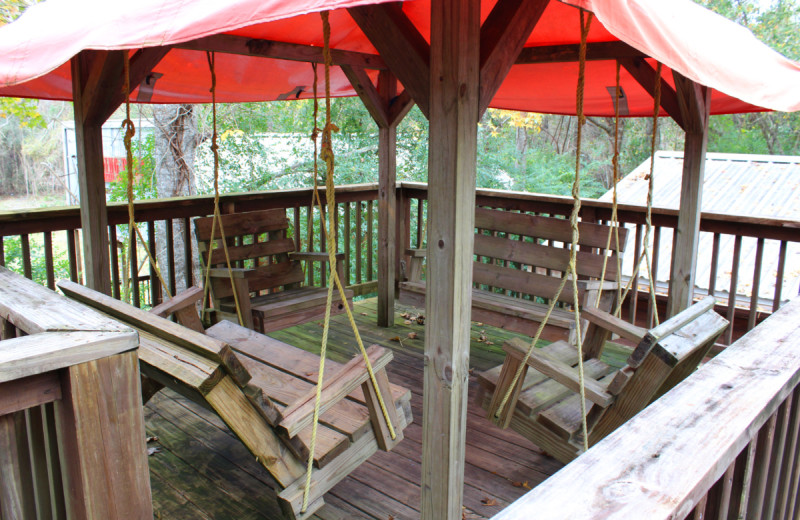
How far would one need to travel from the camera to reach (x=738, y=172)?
335 inches

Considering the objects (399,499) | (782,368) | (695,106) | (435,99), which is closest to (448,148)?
(435,99)

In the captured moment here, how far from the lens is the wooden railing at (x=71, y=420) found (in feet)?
3.87

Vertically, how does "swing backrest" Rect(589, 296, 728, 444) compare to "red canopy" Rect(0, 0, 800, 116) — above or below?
below

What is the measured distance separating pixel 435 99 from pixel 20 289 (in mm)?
1376

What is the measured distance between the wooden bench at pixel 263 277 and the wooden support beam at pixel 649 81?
220 cm

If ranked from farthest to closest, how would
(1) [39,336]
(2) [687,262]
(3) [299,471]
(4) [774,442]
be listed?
(2) [687,262] → (3) [299,471] → (4) [774,442] → (1) [39,336]

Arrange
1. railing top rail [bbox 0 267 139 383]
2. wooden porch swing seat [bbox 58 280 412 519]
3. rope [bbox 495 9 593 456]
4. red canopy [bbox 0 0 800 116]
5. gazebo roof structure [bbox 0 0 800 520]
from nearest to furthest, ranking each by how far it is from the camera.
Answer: railing top rail [bbox 0 267 139 383] → red canopy [bbox 0 0 800 116] → gazebo roof structure [bbox 0 0 800 520] → wooden porch swing seat [bbox 58 280 412 519] → rope [bbox 495 9 593 456]

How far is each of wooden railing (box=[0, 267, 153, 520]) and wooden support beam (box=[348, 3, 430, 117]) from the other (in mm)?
1229

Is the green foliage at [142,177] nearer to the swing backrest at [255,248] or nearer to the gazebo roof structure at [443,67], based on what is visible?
the swing backrest at [255,248]

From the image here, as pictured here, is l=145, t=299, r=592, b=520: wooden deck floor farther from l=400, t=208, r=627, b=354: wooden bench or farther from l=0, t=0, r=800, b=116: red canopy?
l=0, t=0, r=800, b=116: red canopy

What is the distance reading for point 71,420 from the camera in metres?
1.22

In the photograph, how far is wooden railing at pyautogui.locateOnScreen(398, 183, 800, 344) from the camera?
383 centimetres

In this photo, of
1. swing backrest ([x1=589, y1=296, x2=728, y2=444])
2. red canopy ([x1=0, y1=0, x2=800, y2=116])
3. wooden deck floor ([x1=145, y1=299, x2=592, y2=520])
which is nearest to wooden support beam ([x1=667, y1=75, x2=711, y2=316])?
red canopy ([x1=0, y1=0, x2=800, y2=116])

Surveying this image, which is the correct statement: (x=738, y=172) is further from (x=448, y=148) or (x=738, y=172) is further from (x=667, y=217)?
(x=448, y=148)
